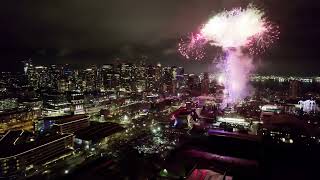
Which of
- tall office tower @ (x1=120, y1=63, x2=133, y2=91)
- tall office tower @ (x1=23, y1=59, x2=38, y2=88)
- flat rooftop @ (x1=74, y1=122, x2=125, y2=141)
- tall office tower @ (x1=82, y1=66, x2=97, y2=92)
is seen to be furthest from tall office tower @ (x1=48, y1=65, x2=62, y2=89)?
flat rooftop @ (x1=74, y1=122, x2=125, y2=141)

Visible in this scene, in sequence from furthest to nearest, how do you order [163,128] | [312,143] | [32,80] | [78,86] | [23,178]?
1. [32,80]
2. [78,86]
3. [163,128]
4. [312,143]
5. [23,178]

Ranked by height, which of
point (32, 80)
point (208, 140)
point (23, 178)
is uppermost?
point (32, 80)

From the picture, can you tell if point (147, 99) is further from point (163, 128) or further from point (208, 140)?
point (208, 140)

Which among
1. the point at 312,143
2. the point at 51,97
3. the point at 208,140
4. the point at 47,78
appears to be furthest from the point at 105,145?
the point at 47,78

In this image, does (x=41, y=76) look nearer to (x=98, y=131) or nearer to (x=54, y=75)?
(x=54, y=75)

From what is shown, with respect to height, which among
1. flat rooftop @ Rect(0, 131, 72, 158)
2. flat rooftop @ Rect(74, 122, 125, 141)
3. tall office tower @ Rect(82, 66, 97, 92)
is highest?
tall office tower @ Rect(82, 66, 97, 92)

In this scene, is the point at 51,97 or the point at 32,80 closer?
the point at 51,97

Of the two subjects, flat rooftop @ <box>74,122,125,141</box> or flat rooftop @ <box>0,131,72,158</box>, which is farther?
flat rooftop @ <box>74,122,125,141</box>

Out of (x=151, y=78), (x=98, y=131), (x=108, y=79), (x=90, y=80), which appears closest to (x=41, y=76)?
(x=90, y=80)

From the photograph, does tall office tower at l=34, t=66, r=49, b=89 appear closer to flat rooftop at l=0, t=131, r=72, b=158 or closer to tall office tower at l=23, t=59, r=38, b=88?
tall office tower at l=23, t=59, r=38, b=88

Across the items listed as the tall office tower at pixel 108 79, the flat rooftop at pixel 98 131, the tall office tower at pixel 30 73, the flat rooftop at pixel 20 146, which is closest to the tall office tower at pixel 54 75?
the tall office tower at pixel 30 73

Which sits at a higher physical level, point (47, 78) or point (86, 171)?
point (47, 78)
